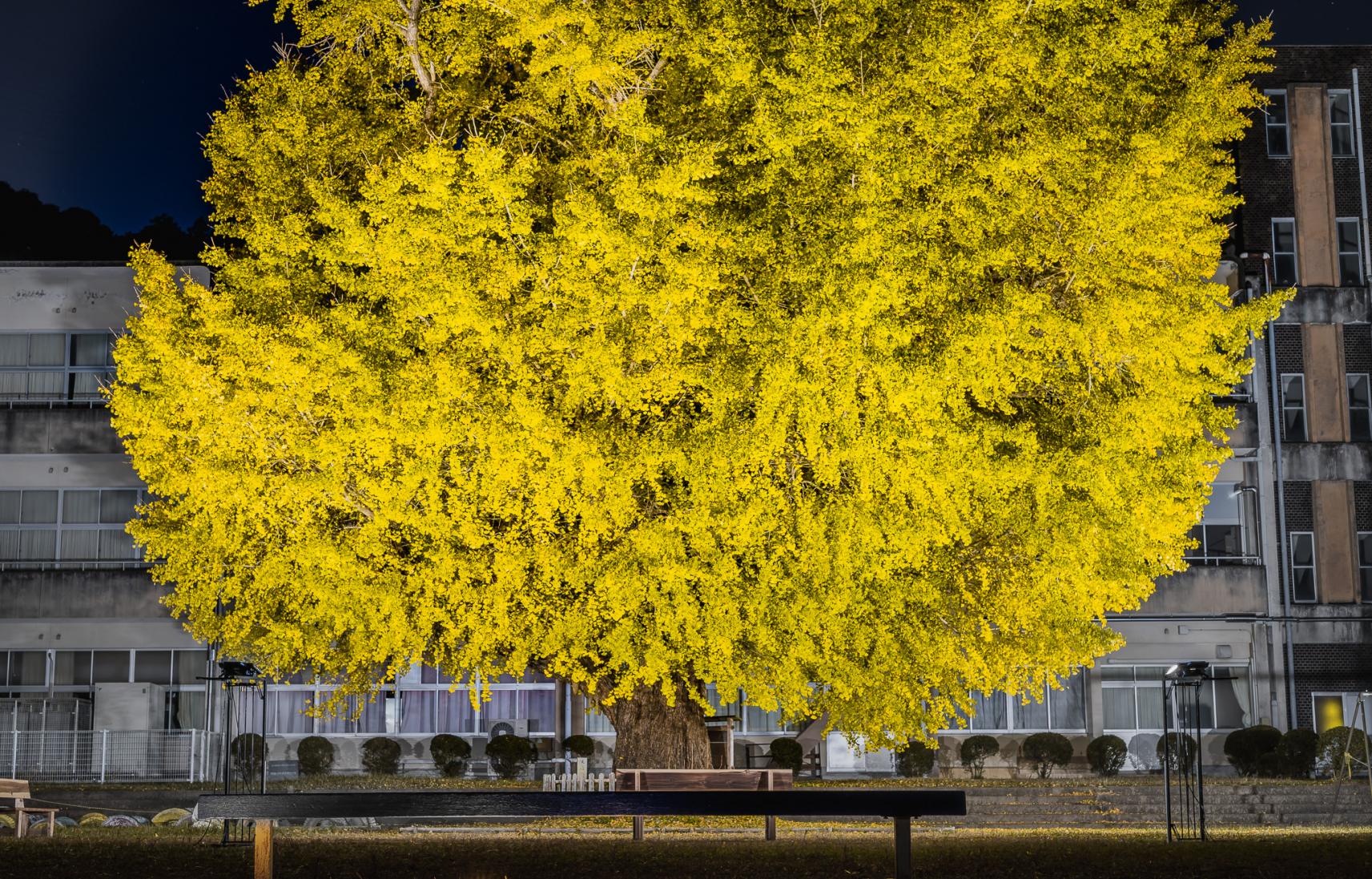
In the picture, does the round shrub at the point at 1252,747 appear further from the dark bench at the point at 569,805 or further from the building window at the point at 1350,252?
the dark bench at the point at 569,805

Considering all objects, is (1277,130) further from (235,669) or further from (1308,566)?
(235,669)

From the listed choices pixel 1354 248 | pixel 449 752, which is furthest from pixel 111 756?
pixel 1354 248

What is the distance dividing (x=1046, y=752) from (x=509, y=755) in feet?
41.0

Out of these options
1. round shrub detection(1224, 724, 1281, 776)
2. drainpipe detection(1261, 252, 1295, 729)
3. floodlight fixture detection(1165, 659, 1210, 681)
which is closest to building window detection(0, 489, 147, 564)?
round shrub detection(1224, 724, 1281, 776)

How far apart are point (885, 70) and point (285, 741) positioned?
2642 centimetres

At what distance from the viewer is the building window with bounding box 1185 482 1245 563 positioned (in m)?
45.0

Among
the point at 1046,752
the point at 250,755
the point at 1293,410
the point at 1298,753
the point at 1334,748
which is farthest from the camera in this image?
the point at 1293,410

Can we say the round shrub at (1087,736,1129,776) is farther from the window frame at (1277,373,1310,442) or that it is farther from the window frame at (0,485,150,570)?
the window frame at (0,485,150,570)

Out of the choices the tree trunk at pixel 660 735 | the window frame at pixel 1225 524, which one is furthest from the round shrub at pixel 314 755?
the window frame at pixel 1225 524

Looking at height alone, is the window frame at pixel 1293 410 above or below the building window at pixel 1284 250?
below

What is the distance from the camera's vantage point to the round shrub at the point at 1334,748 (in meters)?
35.5

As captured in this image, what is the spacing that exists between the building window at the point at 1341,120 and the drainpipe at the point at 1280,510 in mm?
4261

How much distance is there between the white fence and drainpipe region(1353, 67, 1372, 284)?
1288 inches

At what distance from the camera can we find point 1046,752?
38844mm
